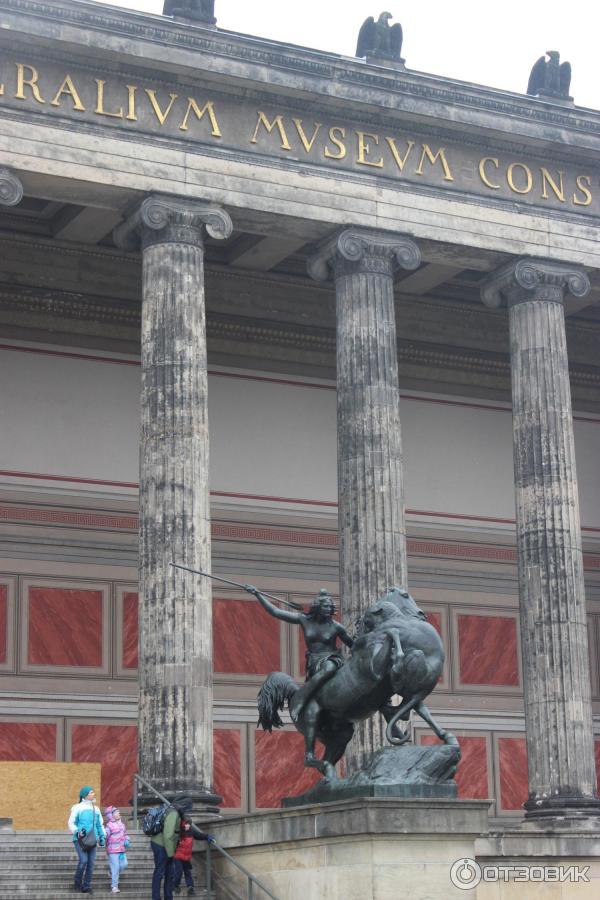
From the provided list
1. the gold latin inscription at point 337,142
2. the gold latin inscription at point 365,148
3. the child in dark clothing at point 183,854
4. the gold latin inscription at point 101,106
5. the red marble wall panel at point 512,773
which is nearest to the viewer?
the child in dark clothing at point 183,854

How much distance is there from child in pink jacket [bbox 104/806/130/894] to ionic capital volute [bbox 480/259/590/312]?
39.1 feet

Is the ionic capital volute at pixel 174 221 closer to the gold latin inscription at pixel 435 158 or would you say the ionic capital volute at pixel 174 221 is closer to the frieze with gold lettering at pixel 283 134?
the frieze with gold lettering at pixel 283 134

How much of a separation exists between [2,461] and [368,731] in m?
8.79

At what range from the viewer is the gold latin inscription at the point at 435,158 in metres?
27.4

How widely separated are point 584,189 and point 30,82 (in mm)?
9791

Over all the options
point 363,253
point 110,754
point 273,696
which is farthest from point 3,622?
point 273,696

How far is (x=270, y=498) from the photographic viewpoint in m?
31.9

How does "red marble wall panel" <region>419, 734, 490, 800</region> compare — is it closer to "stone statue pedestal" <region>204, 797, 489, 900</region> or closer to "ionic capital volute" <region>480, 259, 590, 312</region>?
"ionic capital volute" <region>480, 259, 590, 312</region>

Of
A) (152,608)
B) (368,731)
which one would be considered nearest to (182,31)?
(152,608)

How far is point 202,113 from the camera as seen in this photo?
25.6 m

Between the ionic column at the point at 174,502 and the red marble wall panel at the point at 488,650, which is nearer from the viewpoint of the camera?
the ionic column at the point at 174,502

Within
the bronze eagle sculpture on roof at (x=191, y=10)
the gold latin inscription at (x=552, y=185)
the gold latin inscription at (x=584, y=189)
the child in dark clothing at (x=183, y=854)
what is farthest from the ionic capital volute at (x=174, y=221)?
the child in dark clothing at (x=183, y=854)

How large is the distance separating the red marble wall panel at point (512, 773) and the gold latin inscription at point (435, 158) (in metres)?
11.4

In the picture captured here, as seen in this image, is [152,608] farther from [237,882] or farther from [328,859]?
[328,859]
